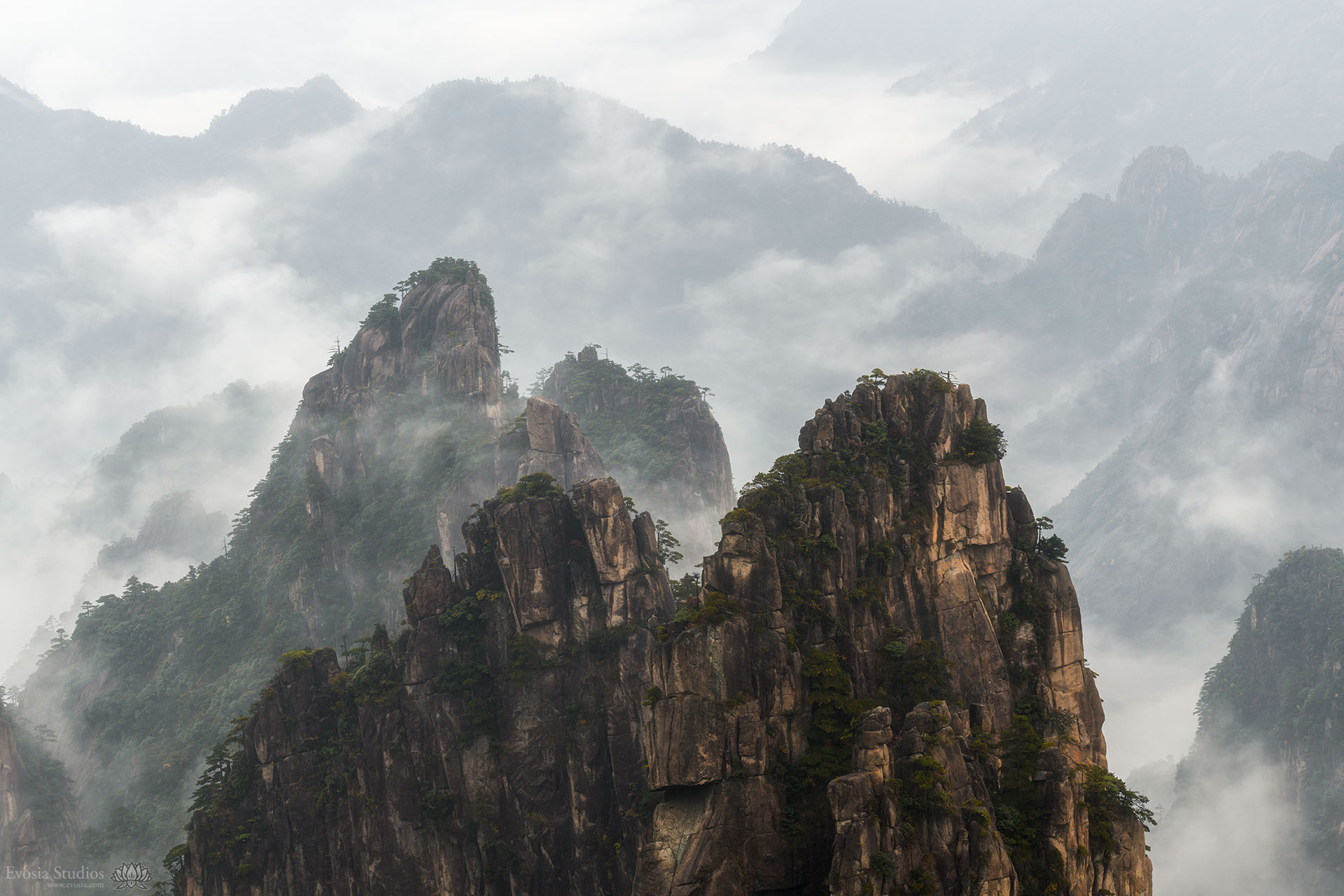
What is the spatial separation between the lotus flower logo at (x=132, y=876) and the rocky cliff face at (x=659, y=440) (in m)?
63.2

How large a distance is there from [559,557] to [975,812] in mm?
40681

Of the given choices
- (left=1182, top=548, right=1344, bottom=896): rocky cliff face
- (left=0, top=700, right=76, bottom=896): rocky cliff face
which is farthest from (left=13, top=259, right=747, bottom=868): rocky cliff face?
(left=1182, top=548, right=1344, bottom=896): rocky cliff face

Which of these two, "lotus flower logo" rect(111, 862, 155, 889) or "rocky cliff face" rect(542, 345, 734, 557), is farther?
"rocky cliff face" rect(542, 345, 734, 557)

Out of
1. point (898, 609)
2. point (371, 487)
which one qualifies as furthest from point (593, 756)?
point (371, 487)

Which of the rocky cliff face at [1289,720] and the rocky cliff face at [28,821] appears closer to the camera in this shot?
the rocky cliff face at [28,821]

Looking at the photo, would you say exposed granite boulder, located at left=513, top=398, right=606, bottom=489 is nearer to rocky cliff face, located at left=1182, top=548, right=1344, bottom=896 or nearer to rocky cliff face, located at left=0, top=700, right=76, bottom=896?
rocky cliff face, located at left=0, top=700, right=76, bottom=896

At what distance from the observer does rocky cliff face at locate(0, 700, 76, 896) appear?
111875 millimetres

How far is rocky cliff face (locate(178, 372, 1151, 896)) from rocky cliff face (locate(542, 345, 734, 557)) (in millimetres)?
51524

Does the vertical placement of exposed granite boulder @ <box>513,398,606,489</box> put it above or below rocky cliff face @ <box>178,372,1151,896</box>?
above

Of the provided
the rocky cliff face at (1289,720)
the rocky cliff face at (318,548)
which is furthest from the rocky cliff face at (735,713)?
the rocky cliff face at (1289,720)

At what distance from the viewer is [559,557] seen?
8469 centimetres

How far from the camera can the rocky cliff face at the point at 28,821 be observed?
112m

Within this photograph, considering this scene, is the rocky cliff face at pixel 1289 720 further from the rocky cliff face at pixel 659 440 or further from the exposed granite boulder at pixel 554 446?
the exposed granite boulder at pixel 554 446

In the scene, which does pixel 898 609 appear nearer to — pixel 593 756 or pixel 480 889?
pixel 593 756
